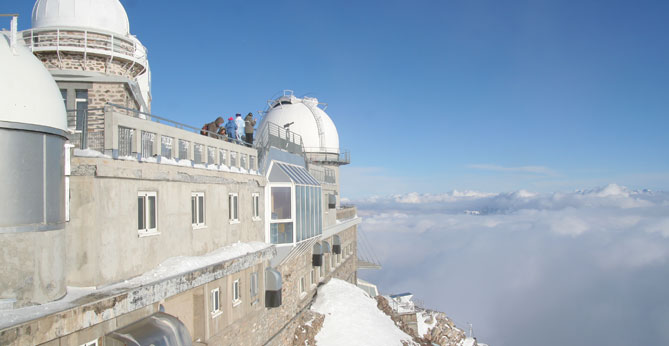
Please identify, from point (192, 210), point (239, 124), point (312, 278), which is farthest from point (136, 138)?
point (312, 278)

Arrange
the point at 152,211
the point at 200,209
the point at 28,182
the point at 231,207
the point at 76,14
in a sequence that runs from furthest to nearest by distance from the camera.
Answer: the point at 76,14
the point at 231,207
the point at 200,209
the point at 152,211
the point at 28,182

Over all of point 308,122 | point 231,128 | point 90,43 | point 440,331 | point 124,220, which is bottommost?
point 440,331

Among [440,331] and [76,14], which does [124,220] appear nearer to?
[76,14]

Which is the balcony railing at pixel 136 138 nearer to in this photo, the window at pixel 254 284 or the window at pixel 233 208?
the window at pixel 233 208

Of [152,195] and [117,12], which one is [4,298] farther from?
[117,12]

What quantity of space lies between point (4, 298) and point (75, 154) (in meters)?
2.57

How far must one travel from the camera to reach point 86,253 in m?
8.02

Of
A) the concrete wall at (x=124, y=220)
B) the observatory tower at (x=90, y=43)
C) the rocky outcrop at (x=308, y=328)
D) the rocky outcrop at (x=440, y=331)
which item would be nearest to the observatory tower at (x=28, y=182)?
the concrete wall at (x=124, y=220)

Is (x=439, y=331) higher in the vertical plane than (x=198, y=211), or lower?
lower

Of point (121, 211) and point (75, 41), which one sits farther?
point (75, 41)

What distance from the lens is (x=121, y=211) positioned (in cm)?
859

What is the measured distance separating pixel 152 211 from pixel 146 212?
7.9 inches

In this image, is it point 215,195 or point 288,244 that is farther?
point 288,244

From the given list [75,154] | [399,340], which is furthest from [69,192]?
[399,340]
